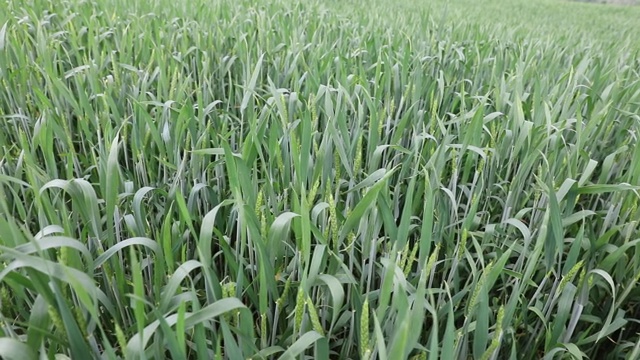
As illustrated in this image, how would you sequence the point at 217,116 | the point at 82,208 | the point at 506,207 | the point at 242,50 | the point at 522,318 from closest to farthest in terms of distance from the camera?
the point at 82,208
the point at 522,318
the point at 506,207
the point at 217,116
the point at 242,50

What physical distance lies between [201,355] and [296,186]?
32 cm

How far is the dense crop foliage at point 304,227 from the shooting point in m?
0.48

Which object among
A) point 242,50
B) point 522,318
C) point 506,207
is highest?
point 242,50

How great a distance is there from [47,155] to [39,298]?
372 millimetres

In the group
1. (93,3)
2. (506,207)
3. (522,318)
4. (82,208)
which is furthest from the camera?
(93,3)

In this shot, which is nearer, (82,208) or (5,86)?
(82,208)

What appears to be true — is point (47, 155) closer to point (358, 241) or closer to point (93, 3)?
point (358, 241)

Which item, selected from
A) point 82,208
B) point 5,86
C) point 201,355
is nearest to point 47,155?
point 82,208

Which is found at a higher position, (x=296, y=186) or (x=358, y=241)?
(x=296, y=186)

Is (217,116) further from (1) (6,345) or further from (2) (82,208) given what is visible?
(1) (6,345)

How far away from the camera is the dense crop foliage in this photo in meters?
0.48

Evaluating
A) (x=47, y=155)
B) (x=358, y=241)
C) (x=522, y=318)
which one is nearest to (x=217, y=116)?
(x=47, y=155)

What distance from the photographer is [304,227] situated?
51 cm

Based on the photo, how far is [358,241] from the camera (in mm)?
770
